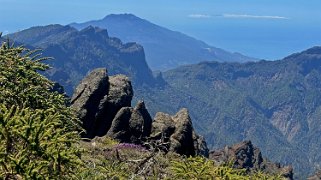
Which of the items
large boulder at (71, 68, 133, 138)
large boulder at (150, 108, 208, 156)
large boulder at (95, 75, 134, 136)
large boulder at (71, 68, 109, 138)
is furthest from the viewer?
large boulder at (95, 75, 134, 136)

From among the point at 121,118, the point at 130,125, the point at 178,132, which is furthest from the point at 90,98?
the point at 178,132

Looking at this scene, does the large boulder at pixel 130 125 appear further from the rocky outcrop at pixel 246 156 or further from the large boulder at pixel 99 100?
the rocky outcrop at pixel 246 156

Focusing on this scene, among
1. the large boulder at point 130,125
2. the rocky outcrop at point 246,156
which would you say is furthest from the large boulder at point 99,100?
the rocky outcrop at point 246,156

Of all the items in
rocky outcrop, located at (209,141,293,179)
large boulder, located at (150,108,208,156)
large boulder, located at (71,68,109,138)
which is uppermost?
large boulder, located at (71,68,109,138)

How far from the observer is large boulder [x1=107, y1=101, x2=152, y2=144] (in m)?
65.8

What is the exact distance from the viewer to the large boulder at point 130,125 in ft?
216

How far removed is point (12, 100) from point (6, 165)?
11.6 meters

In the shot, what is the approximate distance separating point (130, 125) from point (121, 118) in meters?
1.32

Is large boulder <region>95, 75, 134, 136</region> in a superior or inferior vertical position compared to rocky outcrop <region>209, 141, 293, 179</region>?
superior

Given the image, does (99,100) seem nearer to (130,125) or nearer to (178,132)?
(130,125)

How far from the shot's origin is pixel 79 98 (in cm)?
7081

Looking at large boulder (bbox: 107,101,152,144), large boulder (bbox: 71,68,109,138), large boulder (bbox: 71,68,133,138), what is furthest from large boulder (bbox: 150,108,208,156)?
large boulder (bbox: 71,68,109,138)

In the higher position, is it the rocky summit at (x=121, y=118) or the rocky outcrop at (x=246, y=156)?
the rocky summit at (x=121, y=118)

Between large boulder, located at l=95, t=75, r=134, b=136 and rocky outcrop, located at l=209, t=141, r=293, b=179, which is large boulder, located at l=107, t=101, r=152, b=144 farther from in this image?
rocky outcrop, located at l=209, t=141, r=293, b=179
